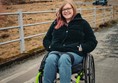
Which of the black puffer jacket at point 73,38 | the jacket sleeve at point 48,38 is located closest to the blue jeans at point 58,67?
the black puffer jacket at point 73,38

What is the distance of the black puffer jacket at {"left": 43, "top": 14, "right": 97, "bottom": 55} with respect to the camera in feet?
14.8

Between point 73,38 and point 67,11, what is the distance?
40 cm

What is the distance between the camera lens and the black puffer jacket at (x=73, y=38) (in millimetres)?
4508

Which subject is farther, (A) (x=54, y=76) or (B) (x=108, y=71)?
(B) (x=108, y=71)

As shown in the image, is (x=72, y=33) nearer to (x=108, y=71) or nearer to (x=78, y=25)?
(x=78, y=25)

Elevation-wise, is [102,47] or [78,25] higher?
[78,25]

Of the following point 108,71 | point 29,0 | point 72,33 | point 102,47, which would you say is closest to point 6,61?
point 108,71

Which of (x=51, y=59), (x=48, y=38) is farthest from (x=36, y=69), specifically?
(x=51, y=59)

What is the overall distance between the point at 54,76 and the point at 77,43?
0.64 m

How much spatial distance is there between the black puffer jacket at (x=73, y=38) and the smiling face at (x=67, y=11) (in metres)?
0.08

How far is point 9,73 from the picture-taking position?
21.8 feet

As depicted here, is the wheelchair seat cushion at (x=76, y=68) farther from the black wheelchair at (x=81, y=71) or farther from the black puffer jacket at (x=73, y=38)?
the black puffer jacket at (x=73, y=38)

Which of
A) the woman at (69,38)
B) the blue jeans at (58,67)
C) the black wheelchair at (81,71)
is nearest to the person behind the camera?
the blue jeans at (58,67)

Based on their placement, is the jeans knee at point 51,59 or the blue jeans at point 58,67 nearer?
the blue jeans at point 58,67
